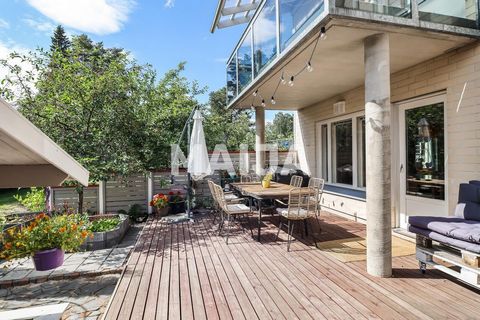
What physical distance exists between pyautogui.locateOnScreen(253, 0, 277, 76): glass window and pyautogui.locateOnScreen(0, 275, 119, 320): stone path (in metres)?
4.24

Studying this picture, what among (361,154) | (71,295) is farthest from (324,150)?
(71,295)

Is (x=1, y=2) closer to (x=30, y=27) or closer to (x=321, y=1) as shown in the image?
(x=30, y=27)

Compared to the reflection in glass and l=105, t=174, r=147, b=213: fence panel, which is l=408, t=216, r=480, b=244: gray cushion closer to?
the reflection in glass

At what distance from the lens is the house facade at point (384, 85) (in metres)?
3.03

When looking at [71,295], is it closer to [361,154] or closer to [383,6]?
[383,6]

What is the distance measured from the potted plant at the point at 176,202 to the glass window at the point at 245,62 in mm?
3199

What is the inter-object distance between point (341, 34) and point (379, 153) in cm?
146

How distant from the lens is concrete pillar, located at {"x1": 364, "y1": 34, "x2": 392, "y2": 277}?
3.01 metres

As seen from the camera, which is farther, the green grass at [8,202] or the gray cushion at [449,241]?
the green grass at [8,202]

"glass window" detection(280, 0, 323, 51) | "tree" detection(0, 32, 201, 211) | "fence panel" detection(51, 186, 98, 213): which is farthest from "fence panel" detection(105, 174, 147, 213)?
"glass window" detection(280, 0, 323, 51)

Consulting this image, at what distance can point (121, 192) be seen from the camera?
6766 mm

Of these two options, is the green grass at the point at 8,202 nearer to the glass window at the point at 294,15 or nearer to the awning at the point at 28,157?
the awning at the point at 28,157

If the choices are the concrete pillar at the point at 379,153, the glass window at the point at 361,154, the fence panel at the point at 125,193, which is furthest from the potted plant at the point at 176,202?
the concrete pillar at the point at 379,153

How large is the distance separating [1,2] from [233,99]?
6.80 m
